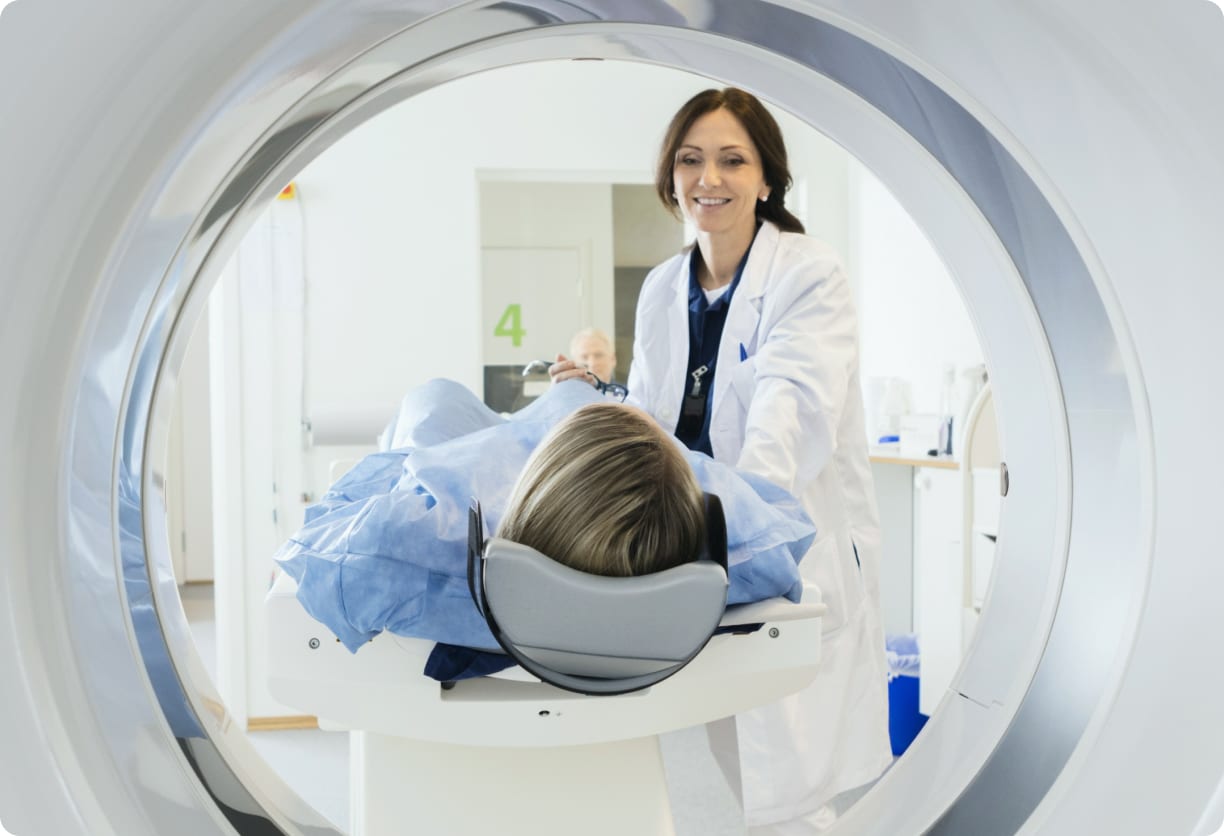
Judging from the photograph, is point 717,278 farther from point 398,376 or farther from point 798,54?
point 398,376

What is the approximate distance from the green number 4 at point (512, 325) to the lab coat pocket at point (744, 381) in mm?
3390

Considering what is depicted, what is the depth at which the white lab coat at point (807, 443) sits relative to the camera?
164 cm

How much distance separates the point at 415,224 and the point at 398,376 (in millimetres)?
555

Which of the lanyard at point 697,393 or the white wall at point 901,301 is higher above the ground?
the white wall at point 901,301

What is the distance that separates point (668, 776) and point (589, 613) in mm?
2329

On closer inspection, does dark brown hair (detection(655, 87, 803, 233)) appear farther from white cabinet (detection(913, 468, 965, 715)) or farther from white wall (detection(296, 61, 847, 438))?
white wall (detection(296, 61, 847, 438))

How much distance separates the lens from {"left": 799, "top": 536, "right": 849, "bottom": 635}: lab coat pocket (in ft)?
5.59

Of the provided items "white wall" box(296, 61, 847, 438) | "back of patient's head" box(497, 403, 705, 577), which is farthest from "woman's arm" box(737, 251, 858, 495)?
"white wall" box(296, 61, 847, 438)

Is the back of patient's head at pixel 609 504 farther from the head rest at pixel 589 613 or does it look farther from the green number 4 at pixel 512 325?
the green number 4 at pixel 512 325

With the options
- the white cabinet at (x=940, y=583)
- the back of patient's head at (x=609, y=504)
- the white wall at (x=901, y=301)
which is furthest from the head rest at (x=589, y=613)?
the white wall at (x=901, y=301)

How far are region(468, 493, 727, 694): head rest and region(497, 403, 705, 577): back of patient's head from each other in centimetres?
6

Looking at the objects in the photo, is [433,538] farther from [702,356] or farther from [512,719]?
[702,356]

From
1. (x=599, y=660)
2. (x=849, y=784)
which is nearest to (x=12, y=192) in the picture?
(x=599, y=660)

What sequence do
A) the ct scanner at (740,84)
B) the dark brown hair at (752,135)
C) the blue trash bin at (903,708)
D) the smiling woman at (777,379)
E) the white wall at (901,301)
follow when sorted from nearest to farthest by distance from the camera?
1. the ct scanner at (740,84)
2. the smiling woman at (777,379)
3. the dark brown hair at (752,135)
4. the blue trash bin at (903,708)
5. the white wall at (901,301)
